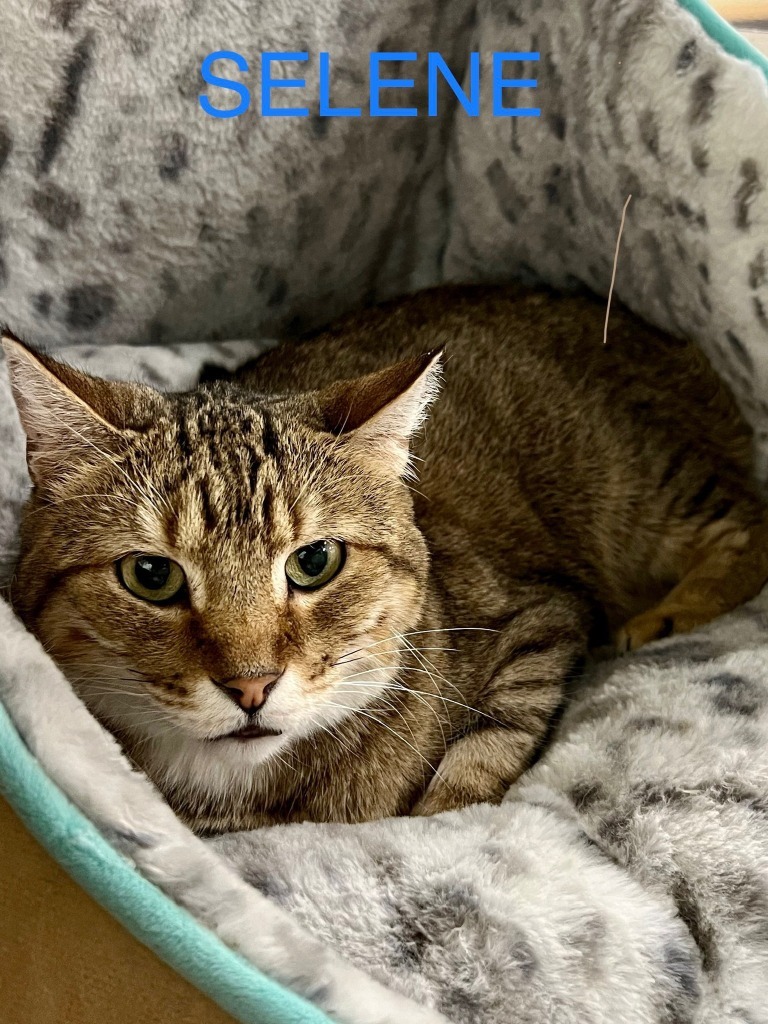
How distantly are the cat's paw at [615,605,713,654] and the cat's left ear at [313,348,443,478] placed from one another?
0.49m

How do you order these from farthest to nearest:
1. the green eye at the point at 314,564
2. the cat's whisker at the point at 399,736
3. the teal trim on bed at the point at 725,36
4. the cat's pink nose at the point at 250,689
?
the teal trim on bed at the point at 725,36 → the cat's whisker at the point at 399,736 → the green eye at the point at 314,564 → the cat's pink nose at the point at 250,689

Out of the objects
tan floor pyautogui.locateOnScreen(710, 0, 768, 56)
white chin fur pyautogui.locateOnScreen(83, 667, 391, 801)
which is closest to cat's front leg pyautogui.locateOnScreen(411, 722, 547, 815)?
white chin fur pyautogui.locateOnScreen(83, 667, 391, 801)

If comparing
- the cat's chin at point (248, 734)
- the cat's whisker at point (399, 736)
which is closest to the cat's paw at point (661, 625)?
the cat's whisker at point (399, 736)

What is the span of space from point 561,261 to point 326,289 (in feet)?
1.40

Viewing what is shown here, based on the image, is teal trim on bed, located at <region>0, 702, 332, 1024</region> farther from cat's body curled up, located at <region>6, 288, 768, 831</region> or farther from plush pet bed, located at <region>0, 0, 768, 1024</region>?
cat's body curled up, located at <region>6, 288, 768, 831</region>

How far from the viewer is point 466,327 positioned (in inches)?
60.7

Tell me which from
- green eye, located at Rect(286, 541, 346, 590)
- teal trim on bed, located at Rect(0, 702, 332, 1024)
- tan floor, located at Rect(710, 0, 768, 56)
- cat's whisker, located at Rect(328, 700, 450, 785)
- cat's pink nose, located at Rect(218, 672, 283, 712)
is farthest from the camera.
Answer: tan floor, located at Rect(710, 0, 768, 56)

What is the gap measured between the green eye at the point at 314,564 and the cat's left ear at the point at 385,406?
0.13 meters

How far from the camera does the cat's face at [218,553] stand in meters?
0.93

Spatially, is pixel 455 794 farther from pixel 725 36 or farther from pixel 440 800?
pixel 725 36

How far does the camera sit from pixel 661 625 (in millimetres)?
1398

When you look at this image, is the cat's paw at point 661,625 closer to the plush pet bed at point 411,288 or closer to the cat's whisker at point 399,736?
the plush pet bed at point 411,288

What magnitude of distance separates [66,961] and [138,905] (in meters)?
0.13

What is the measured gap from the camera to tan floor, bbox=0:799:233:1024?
0.80 meters
